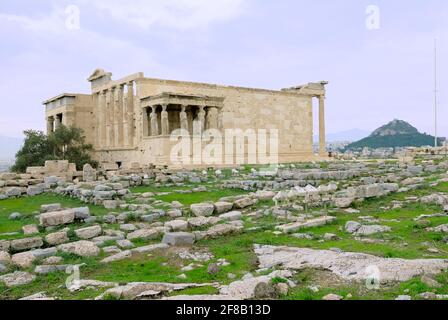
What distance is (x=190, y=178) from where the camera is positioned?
23094 mm

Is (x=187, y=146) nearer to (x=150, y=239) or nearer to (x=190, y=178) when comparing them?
(x=190, y=178)

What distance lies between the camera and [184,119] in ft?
116

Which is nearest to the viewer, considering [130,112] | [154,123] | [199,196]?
[199,196]

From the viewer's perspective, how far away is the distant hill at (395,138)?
3585 inches

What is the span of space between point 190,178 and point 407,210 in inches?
476

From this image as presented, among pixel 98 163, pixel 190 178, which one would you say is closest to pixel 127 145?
pixel 98 163

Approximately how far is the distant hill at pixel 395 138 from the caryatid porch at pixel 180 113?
189 feet

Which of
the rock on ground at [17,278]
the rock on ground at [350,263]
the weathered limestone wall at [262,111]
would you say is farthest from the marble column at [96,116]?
the rock on ground at [350,263]

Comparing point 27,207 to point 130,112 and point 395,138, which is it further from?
point 395,138

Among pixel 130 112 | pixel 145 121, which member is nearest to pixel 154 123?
pixel 145 121

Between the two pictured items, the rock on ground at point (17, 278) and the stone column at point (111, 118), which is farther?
the stone column at point (111, 118)

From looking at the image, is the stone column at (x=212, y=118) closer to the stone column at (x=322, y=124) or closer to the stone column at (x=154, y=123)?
the stone column at (x=154, y=123)

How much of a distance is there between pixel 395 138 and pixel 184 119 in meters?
73.2

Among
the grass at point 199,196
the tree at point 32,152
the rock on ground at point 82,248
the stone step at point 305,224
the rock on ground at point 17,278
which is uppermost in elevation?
the tree at point 32,152
